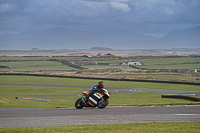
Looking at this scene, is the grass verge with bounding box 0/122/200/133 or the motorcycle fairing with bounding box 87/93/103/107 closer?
the grass verge with bounding box 0/122/200/133

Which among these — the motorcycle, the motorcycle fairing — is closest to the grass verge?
the motorcycle

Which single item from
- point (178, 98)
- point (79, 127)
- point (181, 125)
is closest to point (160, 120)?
point (181, 125)

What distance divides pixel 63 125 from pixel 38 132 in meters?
1.84

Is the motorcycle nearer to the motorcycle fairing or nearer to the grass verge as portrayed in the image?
the motorcycle fairing

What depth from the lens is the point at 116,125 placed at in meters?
13.2

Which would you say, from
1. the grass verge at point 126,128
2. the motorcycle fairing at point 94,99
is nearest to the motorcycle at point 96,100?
the motorcycle fairing at point 94,99

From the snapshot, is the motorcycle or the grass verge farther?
the motorcycle

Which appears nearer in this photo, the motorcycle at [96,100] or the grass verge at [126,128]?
the grass verge at [126,128]

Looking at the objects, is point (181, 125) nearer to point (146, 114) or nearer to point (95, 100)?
point (146, 114)

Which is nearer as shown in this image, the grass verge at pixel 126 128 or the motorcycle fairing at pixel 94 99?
the grass verge at pixel 126 128

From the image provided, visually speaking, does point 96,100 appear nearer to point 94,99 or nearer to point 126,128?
point 94,99

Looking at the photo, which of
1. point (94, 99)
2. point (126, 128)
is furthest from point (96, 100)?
point (126, 128)

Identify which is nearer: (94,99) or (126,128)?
(126,128)

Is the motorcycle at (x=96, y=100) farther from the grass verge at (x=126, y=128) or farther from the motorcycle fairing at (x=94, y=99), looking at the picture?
the grass verge at (x=126, y=128)
